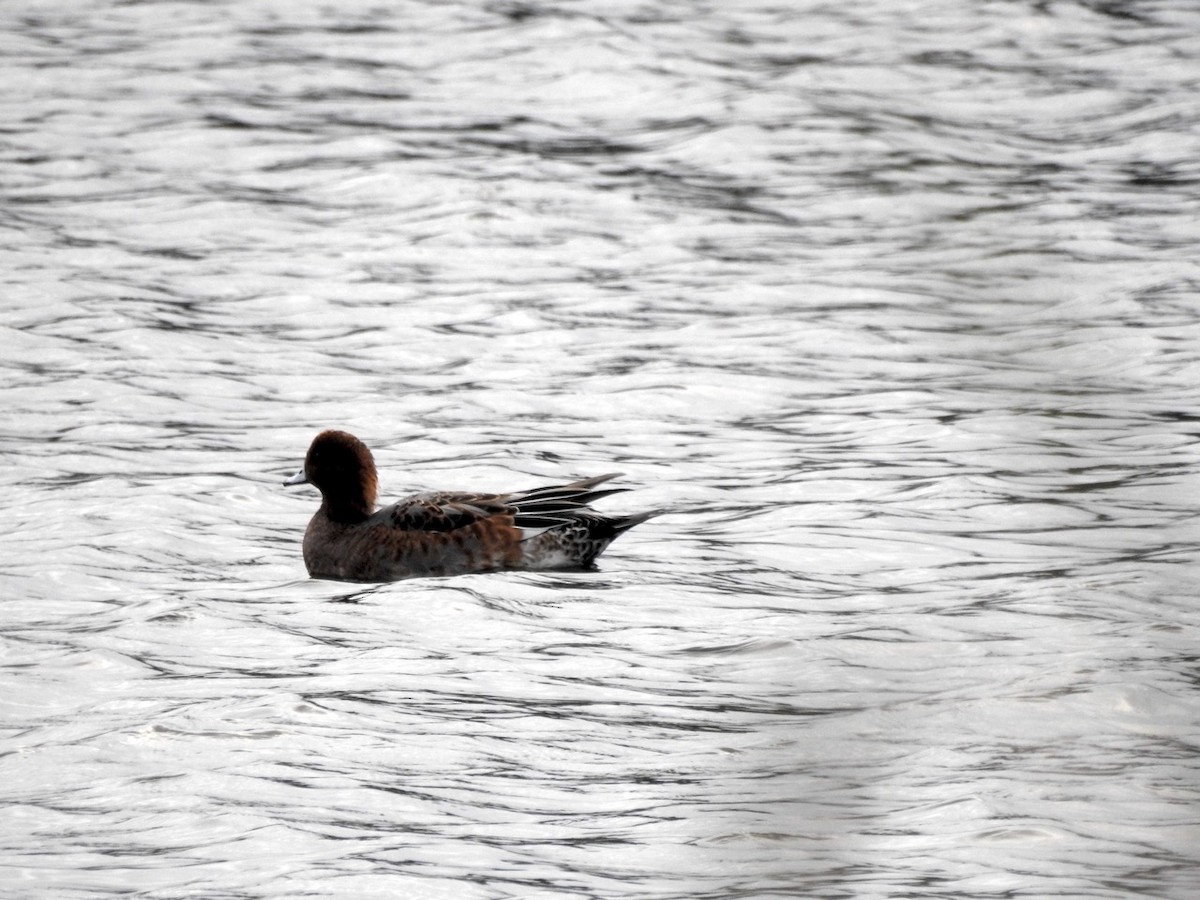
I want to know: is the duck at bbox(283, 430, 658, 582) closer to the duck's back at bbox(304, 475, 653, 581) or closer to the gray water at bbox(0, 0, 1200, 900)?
the duck's back at bbox(304, 475, 653, 581)

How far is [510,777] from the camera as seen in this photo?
20.2ft

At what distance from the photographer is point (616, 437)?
36.0ft

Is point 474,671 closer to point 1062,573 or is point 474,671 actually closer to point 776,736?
point 1062,573

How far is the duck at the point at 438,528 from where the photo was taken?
8.78m

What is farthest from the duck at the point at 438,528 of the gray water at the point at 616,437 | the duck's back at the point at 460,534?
the gray water at the point at 616,437

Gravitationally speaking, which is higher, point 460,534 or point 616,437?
point 460,534

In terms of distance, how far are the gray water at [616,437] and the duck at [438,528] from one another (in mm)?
219

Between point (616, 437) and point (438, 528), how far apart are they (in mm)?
2409

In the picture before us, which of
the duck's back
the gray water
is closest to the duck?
the duck's back

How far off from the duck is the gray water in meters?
0.22

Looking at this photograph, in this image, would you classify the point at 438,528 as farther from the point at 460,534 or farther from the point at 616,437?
the point at 616,437

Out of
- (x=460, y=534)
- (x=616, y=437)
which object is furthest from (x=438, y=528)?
(x=616, y=437)

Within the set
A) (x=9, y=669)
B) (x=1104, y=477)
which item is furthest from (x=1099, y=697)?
(x=9, y=669)

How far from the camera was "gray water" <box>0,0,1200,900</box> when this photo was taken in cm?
528
